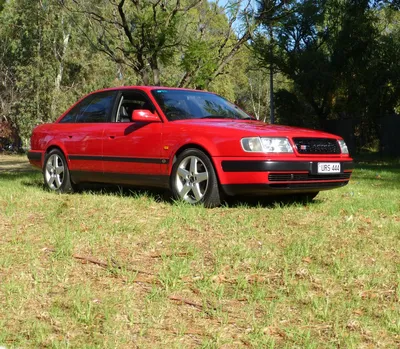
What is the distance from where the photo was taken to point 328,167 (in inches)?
278

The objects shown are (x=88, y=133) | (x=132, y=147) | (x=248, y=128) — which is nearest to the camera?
(x=248, y=128)

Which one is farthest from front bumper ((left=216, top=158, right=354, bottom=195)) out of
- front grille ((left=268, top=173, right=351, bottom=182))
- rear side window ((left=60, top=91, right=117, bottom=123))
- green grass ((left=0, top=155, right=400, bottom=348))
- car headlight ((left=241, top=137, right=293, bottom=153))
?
rear side window ((left=60, top=91, right=117, bottom=123))

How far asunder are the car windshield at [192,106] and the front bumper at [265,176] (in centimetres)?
119

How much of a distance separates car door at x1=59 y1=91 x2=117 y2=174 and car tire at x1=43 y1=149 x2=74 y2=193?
0.19 metres

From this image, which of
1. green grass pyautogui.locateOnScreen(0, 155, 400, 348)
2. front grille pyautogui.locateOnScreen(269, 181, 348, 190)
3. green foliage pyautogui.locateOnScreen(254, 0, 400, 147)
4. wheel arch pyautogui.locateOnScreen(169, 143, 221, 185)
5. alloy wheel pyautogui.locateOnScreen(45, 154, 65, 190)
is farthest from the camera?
green foliage pyautogui.locateOnScreen(254, 0, 400, 147)

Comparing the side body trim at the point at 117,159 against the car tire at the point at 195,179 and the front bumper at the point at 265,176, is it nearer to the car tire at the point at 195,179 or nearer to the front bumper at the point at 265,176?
the car tire at the point at 195,179

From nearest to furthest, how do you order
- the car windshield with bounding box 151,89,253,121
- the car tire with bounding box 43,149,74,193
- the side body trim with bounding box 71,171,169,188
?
the side body trim with bounding box 71,171,169,188
the car windshield with bounding box 151,89,253,121
the car tire with bounding box 43,149,74,193

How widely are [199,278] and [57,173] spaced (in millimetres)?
5273

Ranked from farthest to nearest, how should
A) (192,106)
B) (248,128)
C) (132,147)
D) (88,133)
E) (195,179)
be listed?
(88,133) → (192,106) → (132,147) → (195,179) → (248,128)

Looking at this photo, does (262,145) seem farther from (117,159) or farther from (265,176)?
(117,159)

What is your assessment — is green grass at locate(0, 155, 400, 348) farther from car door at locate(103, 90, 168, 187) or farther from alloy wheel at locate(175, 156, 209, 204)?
car door at locate(103, 90, 168, 187)

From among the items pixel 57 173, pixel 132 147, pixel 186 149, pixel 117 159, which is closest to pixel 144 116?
pixel 132 147

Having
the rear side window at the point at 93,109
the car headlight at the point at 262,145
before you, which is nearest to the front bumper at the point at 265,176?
the car headlight at the point at 262,145

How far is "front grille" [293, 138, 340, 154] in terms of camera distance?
682cm
